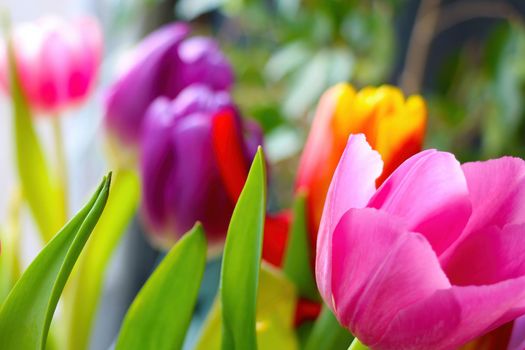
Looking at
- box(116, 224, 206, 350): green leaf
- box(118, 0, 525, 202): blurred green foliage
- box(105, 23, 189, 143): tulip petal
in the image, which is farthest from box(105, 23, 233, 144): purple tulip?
box(118, 0, 525, 202): blurred green foliage

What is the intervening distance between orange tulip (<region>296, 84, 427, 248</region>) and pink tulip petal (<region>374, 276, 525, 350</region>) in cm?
7

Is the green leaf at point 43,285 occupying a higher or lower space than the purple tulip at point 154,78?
lower

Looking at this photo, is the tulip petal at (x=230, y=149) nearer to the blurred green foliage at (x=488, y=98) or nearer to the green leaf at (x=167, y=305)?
the green leaf at (x=167, y=305)

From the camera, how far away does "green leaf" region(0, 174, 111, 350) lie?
19cm

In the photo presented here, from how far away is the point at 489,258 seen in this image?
0.64 feet

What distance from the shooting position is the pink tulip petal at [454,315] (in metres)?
0.18

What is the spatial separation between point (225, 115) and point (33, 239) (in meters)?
0.94

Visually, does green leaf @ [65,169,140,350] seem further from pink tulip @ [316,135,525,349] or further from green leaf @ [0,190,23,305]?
pink tulip @ [316,135,525,349]

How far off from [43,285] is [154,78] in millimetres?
154

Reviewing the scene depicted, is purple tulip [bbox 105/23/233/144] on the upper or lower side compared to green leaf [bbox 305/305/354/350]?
upper

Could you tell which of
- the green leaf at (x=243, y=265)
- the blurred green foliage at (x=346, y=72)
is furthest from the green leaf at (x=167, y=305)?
the blurred green foliage at (x=346, y=72)

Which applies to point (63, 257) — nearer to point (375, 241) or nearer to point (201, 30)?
point (375, 241)

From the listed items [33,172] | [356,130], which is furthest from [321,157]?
[33,172]

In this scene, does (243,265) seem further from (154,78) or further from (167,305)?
(154,78)
